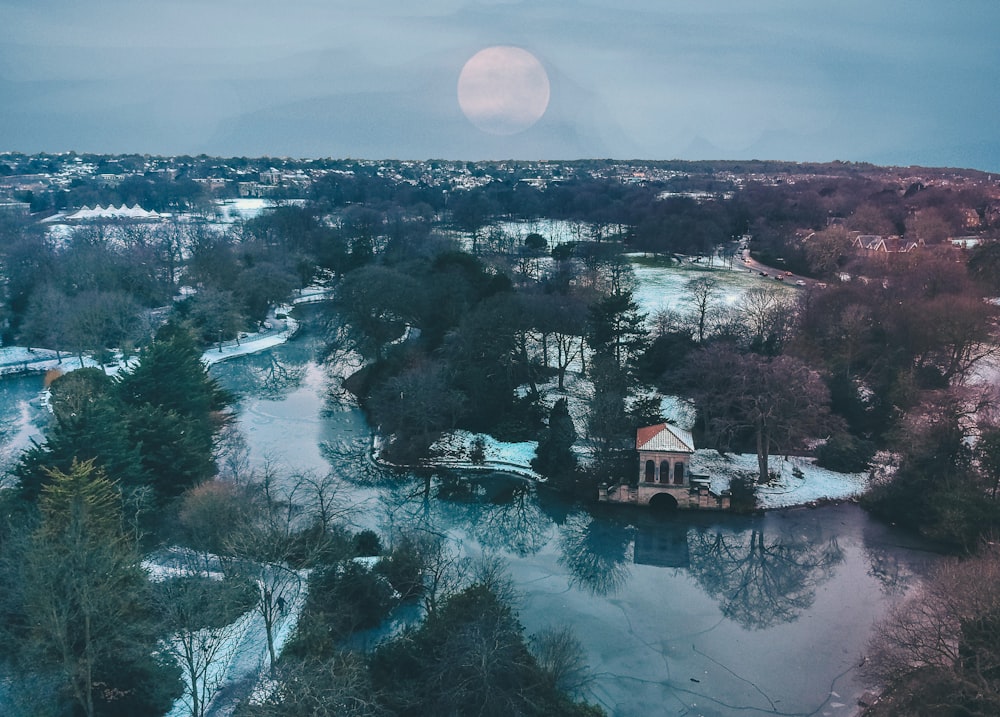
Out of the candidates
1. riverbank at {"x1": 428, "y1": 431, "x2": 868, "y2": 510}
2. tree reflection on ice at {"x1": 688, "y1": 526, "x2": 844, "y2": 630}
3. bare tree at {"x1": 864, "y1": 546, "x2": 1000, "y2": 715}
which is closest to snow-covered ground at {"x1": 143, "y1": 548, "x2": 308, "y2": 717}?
riverbank at {"x1": 428, "y1": 431, "x2": 868, "y2": 510}

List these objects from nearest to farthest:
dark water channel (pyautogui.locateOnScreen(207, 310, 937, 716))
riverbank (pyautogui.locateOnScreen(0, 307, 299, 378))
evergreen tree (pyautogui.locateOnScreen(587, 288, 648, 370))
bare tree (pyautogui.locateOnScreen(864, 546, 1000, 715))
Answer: bare tree (pyautogui.locateOnScreen(864, 546, 1000, 715)), dark water channel (pyautogui.locateOnScreen(207, 310, 937, 716)), evergreen tree (pyautogui.locateOnScreen(587, 288, 648, 370)), riverbank (pyautogui.locateOnScreen(0, 307, 299, 378))

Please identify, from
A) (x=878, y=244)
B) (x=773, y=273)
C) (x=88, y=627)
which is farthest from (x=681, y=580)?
(x=878, y=244)

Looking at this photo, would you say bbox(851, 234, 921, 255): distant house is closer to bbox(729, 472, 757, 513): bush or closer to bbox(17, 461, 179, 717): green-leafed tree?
bbox(729, 472, 757, 513): bush

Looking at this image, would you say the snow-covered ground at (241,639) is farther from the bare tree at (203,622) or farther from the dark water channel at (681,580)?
the dark water channel at (681,580)

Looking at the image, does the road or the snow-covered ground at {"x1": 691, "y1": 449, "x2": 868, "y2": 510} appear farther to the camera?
the road

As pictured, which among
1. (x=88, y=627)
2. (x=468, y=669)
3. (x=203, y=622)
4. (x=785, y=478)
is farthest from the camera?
(x=785, y=478)

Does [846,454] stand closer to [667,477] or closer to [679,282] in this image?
[667,477]

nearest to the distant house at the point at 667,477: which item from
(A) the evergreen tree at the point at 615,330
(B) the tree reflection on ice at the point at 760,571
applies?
(B) the tree reflection on ice at the point at 760,571
